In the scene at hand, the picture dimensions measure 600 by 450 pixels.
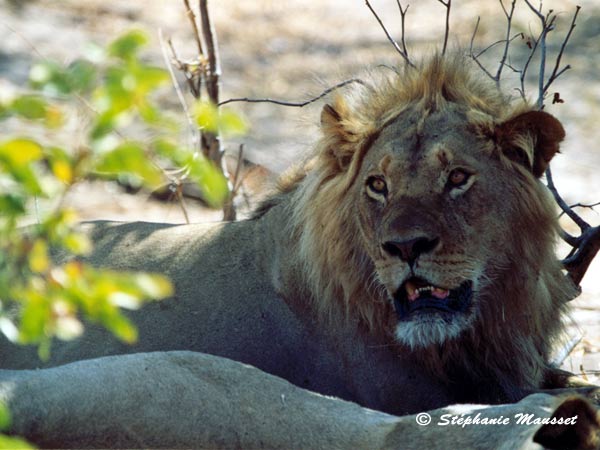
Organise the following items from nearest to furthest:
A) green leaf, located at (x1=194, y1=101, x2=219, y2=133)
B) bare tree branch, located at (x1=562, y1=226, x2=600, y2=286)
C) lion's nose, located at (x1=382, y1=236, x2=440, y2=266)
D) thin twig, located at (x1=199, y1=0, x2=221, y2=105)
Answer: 1. green leaf, located at (x1=194, y1=101, x2=219, y2=133)
2. lion's nose, located at (x1=382, y1=236, x2=440, y2=266)
3. bare tree branch, located at (x1=562, y1=226, x2=600, y2=286)
4. thin twig, located at (x1=199, y1=0, x2=221, y2=105)

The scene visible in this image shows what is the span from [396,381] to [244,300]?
80 cm

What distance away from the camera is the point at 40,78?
1797mm

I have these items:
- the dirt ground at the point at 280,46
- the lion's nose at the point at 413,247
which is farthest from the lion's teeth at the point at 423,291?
the dirt ground at the point at 280,46

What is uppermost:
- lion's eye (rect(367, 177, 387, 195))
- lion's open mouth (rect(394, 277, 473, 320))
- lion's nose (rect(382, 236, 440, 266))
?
lion's eye (rect(367, 177, 387, 195))

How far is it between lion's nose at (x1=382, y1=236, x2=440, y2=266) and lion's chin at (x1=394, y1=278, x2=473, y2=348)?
0.10m

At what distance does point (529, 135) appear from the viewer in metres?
4.36

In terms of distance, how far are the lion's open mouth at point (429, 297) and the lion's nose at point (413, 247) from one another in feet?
0.30

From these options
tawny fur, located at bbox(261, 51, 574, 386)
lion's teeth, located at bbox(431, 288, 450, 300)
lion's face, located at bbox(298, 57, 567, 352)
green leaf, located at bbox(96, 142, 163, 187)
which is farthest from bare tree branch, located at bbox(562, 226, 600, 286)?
green leaf, located at bbox(96, 142, 163, 187)

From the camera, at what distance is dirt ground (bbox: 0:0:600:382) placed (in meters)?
9.27

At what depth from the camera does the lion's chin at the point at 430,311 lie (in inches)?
164

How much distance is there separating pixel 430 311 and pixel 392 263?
235mm

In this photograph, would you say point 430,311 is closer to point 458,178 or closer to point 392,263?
point 392,263

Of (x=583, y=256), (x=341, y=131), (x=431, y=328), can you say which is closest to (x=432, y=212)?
(x=431, y=328)

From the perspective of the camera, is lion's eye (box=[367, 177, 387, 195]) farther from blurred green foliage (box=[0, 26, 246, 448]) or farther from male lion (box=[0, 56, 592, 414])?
blurred green foliage (box=[0, 26, 246, 448])
